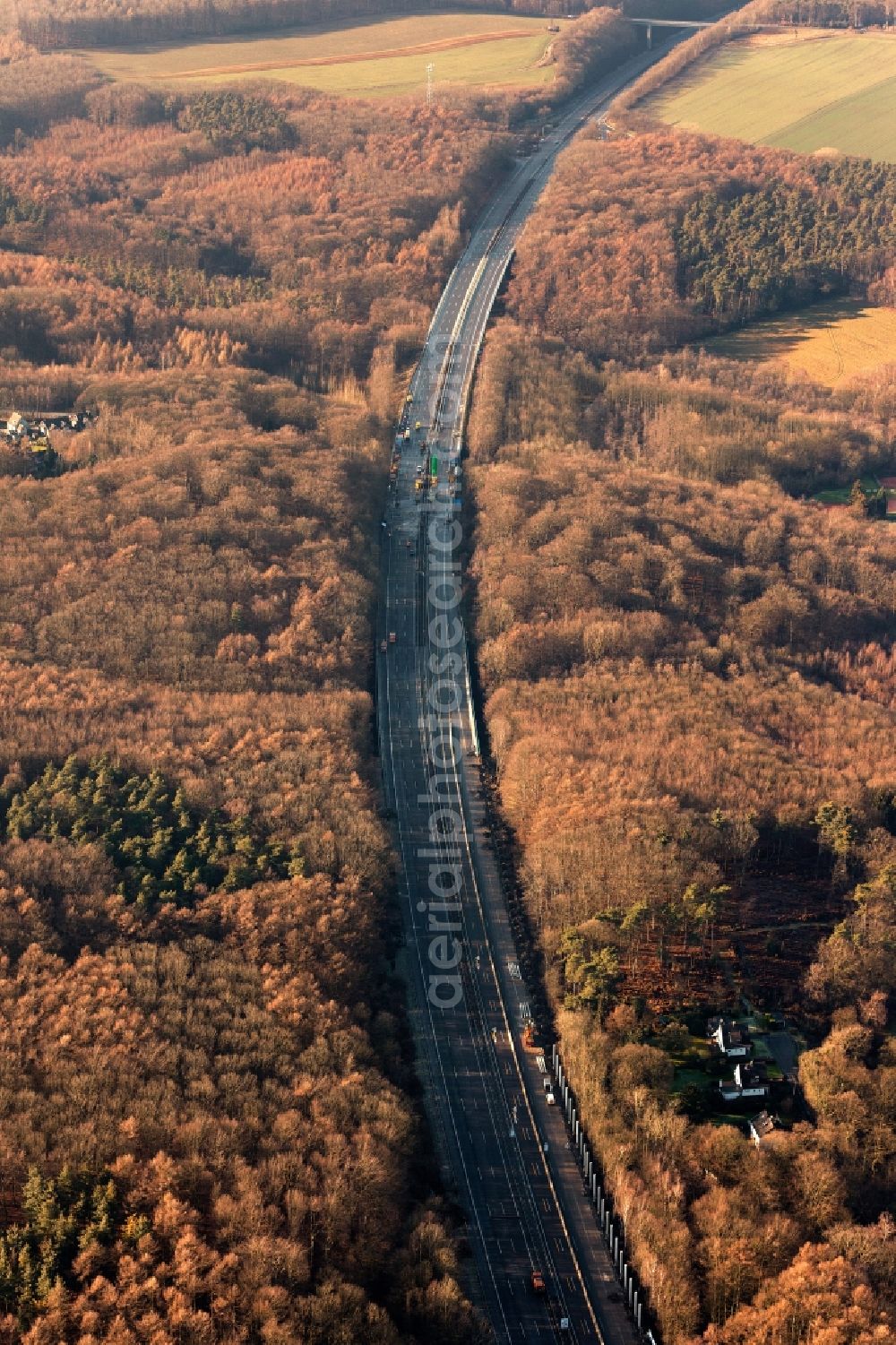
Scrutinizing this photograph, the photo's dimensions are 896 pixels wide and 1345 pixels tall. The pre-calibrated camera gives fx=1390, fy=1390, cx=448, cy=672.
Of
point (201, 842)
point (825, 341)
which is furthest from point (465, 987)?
point (825, 341)

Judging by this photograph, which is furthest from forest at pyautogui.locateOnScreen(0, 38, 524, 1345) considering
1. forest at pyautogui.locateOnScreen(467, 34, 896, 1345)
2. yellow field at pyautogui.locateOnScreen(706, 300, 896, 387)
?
yellow field at pyautogui.locateOnScreen(706, 300, 896, 387)

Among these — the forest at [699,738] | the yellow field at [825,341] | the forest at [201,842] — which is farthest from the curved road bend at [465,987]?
the yellow field at [825,341]

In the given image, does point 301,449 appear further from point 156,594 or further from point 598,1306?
point 598,1306

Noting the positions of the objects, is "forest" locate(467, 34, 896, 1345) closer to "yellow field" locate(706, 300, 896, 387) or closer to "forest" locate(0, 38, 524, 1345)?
"yellow field" locate(706, 300, 896, 387)

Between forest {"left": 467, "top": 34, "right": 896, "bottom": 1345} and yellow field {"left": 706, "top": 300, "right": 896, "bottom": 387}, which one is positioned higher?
yellow field {"left": 706, "top": 300, "right": 896, "bottom": 387}

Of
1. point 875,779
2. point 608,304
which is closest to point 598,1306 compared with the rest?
point 875,779

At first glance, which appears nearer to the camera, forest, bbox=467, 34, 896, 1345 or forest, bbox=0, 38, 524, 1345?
forest, bbox=0, 38, 524, 1345
